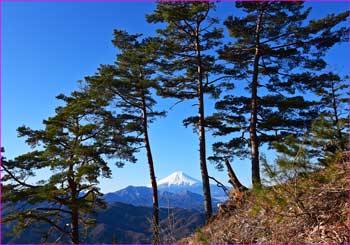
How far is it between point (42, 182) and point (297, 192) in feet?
52.0

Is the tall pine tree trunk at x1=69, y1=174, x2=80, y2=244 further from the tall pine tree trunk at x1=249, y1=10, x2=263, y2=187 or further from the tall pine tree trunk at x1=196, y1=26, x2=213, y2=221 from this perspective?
the tall pine tree trunk at x1=249, y1=10, x2=263, y2=187

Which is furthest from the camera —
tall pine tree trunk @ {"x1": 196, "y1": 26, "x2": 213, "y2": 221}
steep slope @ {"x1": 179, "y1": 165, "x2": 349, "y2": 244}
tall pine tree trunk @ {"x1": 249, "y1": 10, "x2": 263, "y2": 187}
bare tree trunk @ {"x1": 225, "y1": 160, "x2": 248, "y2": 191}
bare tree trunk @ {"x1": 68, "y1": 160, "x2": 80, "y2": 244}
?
bare tree trunk @ {"x1": 68, "y1": 160, "x2": 80, "y2": 244}

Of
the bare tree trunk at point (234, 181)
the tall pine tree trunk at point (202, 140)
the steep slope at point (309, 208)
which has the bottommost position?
the steep slope at point (309, 208)

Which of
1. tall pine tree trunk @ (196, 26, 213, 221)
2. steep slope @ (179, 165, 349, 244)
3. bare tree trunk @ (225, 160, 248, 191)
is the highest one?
tall pine tree trunk @ (196, 26, 213, 221)

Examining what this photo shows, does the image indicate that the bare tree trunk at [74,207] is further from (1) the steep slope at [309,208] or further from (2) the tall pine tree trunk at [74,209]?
(1) the steep slope at [309,208]

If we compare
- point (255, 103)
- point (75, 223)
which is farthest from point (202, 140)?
point (75, 223)

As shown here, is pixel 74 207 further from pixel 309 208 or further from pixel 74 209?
pixel 309 208

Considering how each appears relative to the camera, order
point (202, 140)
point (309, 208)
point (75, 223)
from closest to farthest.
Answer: point (309, 208)
point (202, 140)
point (75, 223)

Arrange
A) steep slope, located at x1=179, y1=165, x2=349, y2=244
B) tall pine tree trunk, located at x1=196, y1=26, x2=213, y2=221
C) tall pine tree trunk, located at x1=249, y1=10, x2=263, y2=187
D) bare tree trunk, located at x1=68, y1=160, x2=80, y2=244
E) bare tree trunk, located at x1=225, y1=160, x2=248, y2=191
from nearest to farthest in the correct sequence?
steep slope, located at x1=179, y1=165, x2=349, y2=244 < bare tree trunk, located at x1=225, y1=160, x2=248, y2=191 < tall pine tree trunk, located at x1=196, y1=26, x2=213, y2=221 < tall pine tree trunk, located at x1=249, y1=10, x2=263, y2=187 < bare tree trunk, located at x1=68, y1=160, x2=80, y2=244

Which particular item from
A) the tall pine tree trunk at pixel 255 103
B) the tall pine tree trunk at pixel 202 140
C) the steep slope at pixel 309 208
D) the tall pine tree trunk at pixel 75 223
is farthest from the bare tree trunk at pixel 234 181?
the tall pine tree trunk at pixel 75 223

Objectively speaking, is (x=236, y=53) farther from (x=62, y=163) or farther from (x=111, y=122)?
(x=62, y=163)

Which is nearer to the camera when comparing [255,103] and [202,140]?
[255,103]

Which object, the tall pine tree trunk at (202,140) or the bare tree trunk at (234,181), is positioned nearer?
the bare tree trunk at (234,181)

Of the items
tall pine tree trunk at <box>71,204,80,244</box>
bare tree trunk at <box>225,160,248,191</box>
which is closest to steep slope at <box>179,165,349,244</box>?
bare tree trunk at <box>225,160,248,191</box>
